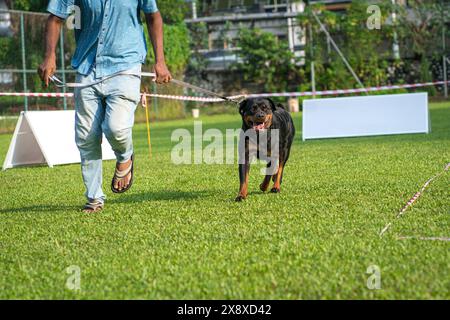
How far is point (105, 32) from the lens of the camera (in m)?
6.55

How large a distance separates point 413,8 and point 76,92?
27106 millimetres

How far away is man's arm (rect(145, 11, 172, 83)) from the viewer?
670cm

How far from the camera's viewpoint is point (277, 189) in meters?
7.77

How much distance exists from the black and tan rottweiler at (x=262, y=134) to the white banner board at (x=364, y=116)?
296 inches

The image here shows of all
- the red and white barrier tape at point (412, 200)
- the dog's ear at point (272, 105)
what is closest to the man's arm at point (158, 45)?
the dog's ear at point (272, 105)

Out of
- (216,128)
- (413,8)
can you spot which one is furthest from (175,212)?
(413,8)

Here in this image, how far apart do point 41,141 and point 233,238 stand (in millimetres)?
7340

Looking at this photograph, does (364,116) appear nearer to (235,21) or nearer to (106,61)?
(106,61)

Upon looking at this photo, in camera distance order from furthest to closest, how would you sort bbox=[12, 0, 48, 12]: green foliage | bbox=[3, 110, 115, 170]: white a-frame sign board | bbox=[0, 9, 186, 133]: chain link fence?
1. bbox=[12, 0, 48, 12]: green foliage
2. bbox=[0, 9, 186, 133]: chain link fence
3. bbox=[3, 110, 115, 170]: white a-frame sign board

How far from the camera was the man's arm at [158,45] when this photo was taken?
6.70 meters

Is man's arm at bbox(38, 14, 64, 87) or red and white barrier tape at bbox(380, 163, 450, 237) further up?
man's arm at bbox(38, 14, 64, 87)

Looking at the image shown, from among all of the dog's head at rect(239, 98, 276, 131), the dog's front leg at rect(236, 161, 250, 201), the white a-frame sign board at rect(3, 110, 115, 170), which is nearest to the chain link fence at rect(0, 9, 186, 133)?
the white a-frame sign board at rect(3, 110, 115, 170)

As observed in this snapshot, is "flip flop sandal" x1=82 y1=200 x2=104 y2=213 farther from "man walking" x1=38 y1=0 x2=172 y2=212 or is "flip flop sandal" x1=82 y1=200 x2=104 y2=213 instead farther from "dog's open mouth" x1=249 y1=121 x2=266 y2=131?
"dog's open mouth" x1=249 y1=121 x2=266 y2=131

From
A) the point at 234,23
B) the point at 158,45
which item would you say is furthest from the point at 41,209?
the point at 234,23
